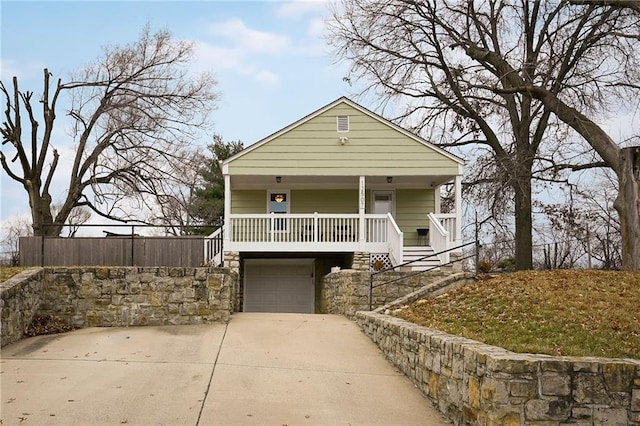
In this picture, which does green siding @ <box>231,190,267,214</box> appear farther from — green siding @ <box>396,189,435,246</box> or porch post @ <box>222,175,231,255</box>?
green siding @ <box>396,189,435,246</box>

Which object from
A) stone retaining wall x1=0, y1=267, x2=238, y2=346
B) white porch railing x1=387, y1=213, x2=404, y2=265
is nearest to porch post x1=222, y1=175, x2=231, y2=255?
white porch railing x1=387, y1=213, x2=404, y2=265

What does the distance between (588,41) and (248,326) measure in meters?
13.5

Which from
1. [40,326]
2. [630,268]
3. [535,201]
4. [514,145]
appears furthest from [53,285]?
[535,201]

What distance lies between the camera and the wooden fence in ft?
56.8

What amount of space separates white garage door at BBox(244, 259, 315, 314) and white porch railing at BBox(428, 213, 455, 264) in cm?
450

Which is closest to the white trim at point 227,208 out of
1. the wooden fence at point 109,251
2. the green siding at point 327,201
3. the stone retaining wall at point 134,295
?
the wooden fence at point 109,251

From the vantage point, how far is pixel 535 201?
23031mm

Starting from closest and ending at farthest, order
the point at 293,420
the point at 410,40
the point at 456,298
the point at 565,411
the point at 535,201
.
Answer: the point at 565,411 < the point at 293,420 < the point at 456,298 < the point at 410,40 < the point at 535,201

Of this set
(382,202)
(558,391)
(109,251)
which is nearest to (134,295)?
(109,251)

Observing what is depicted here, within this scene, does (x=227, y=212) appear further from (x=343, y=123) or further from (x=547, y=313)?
(x=547, y=313)

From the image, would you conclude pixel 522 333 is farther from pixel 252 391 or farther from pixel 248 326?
pixel 248 326

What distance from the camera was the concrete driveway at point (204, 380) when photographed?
23.7 feet

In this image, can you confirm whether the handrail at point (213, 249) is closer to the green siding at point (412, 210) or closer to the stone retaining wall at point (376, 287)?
the stone retaining wall at point (376, 287)

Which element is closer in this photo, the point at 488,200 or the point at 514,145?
the point at 488,200
